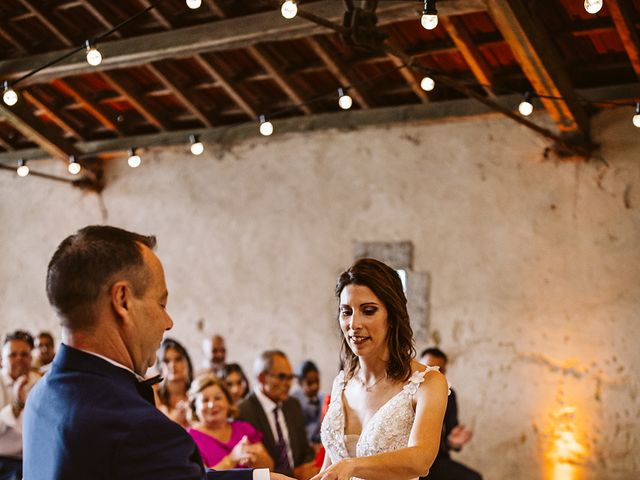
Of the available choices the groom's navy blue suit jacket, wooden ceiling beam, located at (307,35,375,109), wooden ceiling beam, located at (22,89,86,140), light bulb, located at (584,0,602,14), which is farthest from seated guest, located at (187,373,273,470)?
wooden ceiling beam, located at (22,89,86,140)

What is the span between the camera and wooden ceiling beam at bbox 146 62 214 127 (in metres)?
8.64

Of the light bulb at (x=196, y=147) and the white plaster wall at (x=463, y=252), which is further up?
the light bulb at (x=196, y=147)

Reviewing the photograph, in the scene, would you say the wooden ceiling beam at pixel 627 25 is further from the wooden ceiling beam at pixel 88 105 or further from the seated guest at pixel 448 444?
the wooden ceiling beam at pixel 88 105

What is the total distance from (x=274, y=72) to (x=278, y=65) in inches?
3.6

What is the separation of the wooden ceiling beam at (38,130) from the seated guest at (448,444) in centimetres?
536

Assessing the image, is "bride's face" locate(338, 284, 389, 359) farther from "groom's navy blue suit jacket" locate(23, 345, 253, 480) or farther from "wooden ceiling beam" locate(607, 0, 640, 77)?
"wooden ceiling beam" locate(607, 0, 640, 77)

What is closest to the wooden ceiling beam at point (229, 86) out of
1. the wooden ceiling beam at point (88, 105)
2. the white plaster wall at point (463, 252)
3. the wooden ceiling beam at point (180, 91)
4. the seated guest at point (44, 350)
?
the wooden ceiling beam at point (180, 91)

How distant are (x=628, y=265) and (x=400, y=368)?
16.8ft

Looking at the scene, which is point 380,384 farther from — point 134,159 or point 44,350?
point 44,350

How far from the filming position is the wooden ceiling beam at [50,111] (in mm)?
9500

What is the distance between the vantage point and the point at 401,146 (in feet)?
28.4

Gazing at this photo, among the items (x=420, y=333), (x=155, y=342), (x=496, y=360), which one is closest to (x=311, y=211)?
(x=420, y=333)

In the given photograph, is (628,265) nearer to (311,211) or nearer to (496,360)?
(496,360)

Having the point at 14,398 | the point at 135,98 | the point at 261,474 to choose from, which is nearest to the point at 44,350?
the point at 135,98
